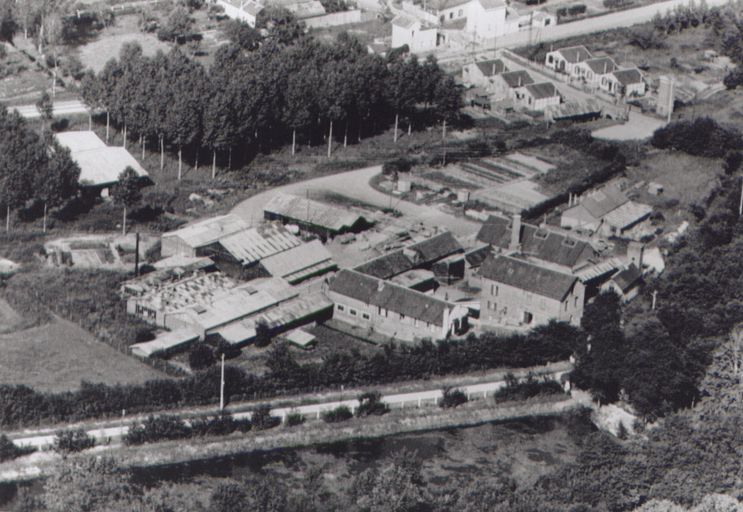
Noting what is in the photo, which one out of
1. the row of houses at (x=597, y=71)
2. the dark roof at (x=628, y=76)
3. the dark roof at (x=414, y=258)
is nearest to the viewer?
the dark roof at (x=414, y=258)

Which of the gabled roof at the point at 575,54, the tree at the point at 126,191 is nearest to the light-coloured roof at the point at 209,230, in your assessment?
the tree at the point at 126,191

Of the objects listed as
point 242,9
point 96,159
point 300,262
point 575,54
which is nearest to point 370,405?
point 300,262

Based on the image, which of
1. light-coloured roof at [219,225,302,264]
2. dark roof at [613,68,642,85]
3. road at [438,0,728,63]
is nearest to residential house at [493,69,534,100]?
road at [438,0,728,63]

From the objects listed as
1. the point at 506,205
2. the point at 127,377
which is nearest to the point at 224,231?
the point at 127,377

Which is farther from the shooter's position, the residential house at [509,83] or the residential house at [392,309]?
the residential house at [509,83]

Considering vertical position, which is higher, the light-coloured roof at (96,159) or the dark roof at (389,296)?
the light-coloured roof at (96,159)

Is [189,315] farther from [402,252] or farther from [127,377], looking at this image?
[402,252]

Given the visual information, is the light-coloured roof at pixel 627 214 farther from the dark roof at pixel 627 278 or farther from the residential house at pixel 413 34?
Answer: the residential house at pixel 413 34
